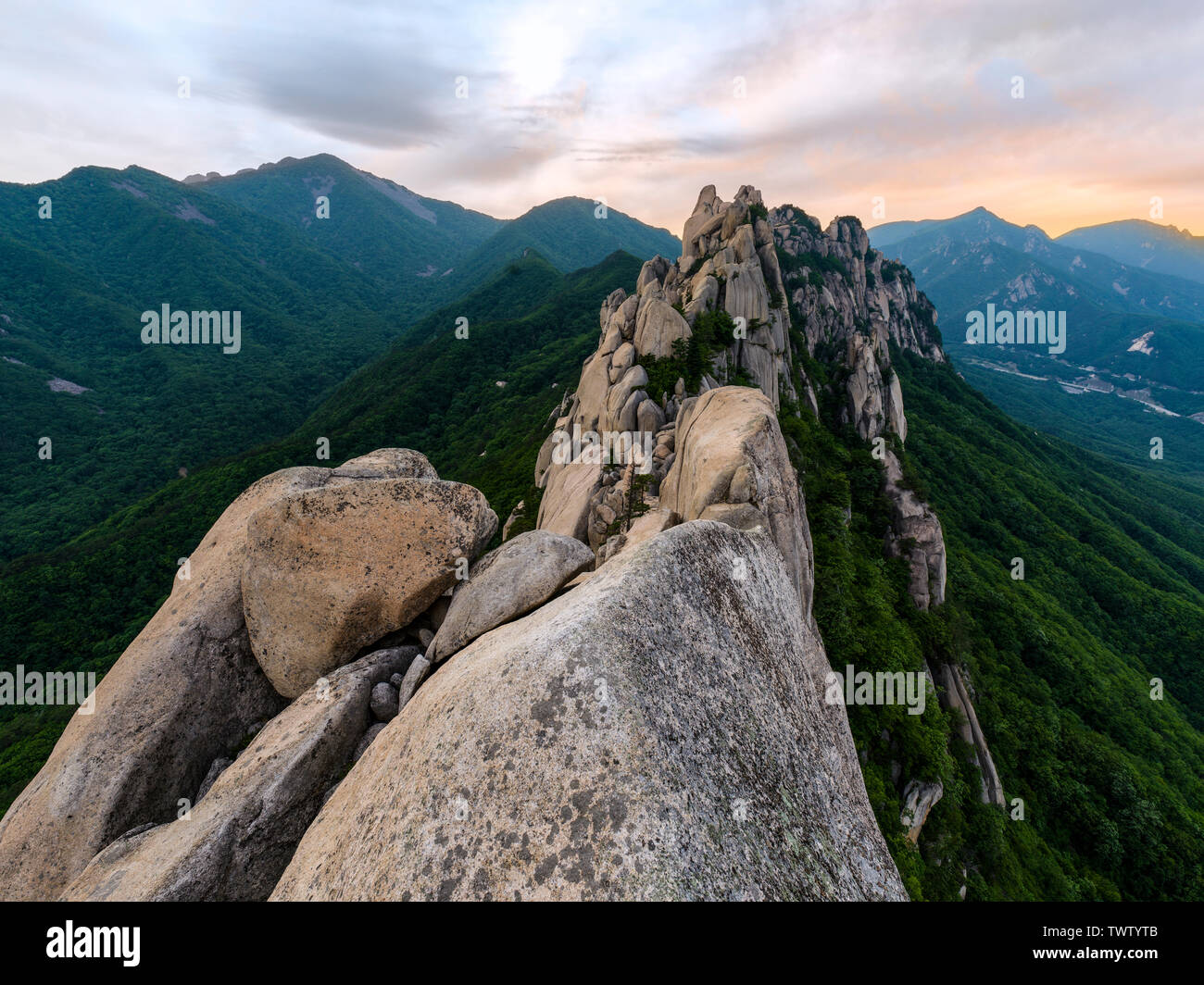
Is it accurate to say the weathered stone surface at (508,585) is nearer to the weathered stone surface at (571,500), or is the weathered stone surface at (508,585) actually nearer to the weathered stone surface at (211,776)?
the weathered stone surface at (211,776)

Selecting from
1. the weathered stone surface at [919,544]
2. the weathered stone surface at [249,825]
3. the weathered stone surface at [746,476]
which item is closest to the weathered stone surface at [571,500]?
the weathered stone surface at [746,476]

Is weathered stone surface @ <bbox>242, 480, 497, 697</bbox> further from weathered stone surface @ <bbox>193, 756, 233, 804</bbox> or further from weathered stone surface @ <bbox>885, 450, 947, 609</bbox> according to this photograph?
weathered stone surface @ <bbox>885, 450, 947, 609</bbox>

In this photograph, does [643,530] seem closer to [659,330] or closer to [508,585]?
[508,585]

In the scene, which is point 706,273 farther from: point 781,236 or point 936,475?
point 781,236

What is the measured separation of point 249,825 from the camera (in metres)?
8.04

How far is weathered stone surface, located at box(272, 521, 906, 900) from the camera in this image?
501 cm

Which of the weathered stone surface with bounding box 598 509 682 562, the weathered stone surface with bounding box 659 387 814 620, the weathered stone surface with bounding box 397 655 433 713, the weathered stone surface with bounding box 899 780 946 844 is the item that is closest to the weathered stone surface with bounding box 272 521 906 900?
the weathered stone surface with bounding box 397 655 433 713

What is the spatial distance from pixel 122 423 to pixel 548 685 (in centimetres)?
17100

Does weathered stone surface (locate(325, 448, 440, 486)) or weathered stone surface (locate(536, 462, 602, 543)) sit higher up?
weathered stone surface (locate(325, 448, 440, 486))

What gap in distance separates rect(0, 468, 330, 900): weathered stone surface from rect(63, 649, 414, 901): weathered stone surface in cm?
130

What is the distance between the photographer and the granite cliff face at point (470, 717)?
17.6 ft

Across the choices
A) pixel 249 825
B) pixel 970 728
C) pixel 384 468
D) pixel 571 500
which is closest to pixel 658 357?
pixel 571 500

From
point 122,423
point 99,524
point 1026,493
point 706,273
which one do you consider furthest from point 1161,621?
point 122,423

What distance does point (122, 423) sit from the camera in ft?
→ 407
